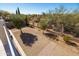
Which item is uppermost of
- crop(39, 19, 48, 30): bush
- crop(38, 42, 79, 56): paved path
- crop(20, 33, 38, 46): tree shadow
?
crop(39, 19, 48, 30): bush

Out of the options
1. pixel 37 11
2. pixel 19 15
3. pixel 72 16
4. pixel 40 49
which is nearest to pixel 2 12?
pixel 19 15

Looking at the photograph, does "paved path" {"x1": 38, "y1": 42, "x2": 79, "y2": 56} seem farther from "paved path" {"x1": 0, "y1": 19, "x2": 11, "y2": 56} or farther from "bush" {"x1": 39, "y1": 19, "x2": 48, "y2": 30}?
"paved path" {"x1": 0, "y1": 19, "x2": 11, "y2": 56}

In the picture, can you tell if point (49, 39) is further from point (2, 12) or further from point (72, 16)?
point (2, 12)

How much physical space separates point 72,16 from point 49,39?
53 centimetres

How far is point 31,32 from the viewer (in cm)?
390

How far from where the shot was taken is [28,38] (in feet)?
12.8

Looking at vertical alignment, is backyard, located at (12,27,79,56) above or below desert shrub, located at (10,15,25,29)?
below

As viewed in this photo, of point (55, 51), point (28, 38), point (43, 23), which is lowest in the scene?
point (55, 51)

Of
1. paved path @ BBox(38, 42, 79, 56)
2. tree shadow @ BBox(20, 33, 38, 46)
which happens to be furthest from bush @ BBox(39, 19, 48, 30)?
paved path @ BBox(38, 42, 79, 56)

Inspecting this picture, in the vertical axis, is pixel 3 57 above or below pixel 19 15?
below

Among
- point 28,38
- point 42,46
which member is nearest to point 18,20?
point 28,38

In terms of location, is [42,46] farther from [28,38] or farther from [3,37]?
[3,37]

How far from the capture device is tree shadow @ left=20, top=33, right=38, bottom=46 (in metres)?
3.87

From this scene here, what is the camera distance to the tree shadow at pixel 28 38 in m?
3.87
